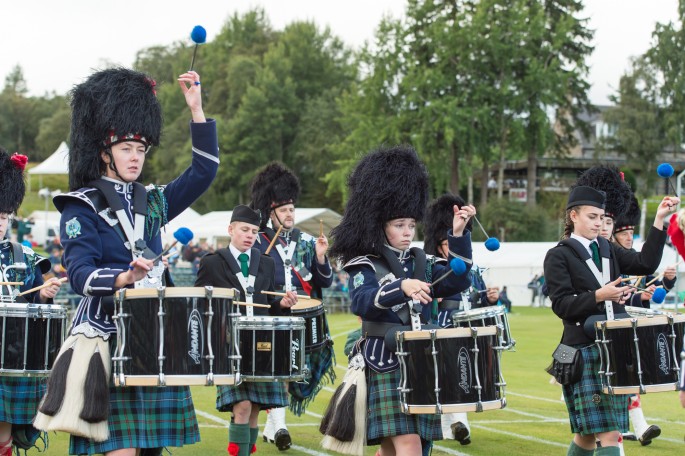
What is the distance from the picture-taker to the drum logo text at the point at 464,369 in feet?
18.7

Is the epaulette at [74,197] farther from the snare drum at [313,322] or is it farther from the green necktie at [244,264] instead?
the snare drum at [313,322]

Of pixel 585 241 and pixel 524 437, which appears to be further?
pixel 524 437

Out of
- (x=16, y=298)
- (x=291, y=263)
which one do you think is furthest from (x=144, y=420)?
(x=291, y=263)

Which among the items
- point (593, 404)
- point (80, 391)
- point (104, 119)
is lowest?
point (593, 404)

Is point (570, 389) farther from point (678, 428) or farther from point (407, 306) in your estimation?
point (678, 428)

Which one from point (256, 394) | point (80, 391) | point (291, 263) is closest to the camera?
point (80, 391)

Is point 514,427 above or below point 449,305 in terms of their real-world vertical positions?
below

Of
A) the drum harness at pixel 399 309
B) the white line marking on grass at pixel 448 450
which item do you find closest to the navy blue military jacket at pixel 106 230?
the drum harness at pixel 399 309

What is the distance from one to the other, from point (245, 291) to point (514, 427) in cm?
354

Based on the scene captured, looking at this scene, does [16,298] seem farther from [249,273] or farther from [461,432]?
[461,432]

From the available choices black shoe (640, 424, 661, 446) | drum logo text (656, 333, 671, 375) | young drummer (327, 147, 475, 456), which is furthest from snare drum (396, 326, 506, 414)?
black shoe (640, 424, 661, 446)

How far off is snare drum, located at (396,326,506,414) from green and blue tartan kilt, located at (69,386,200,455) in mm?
1262

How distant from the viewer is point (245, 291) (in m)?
8.38

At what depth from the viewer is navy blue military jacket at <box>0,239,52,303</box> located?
7.50 meters
